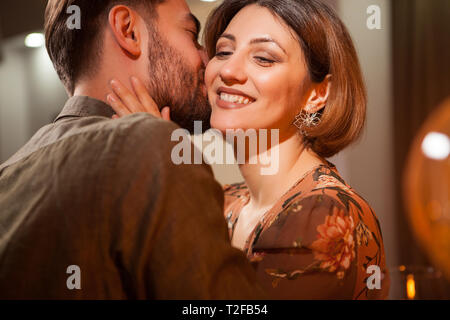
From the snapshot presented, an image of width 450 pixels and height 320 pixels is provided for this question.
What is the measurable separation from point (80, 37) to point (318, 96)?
27.2 inches

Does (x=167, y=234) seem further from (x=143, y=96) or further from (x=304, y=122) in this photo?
(x=304, y=122)

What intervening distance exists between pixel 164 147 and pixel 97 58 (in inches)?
19.4

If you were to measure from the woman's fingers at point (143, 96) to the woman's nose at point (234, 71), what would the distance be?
0.24 meters

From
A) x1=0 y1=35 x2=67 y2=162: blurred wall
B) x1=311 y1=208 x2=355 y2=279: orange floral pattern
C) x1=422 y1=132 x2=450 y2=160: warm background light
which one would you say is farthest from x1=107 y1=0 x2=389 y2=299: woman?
x1=422 y1=132 x2=450 y2=160: warm background light

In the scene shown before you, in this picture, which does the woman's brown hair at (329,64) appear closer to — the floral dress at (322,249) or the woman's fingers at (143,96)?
the floral dress at (322,249)

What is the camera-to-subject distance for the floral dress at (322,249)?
986 millimetres

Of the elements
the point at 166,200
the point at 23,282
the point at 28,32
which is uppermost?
the point at 28,32

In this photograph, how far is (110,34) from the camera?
1107 millimetres

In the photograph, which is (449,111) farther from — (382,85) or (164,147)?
(164,147)

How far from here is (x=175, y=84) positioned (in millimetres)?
1206

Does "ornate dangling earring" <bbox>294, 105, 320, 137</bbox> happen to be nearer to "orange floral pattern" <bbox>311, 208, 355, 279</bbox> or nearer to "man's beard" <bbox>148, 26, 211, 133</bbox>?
"man's beard" <bbox>148, 26, 211, 133</bbox>

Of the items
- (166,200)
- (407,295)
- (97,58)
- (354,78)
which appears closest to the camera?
(166,200)

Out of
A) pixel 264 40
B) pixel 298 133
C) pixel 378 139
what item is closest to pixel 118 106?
pixel 264 40

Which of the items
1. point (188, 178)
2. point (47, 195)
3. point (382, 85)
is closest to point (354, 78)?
point (188, 178)
